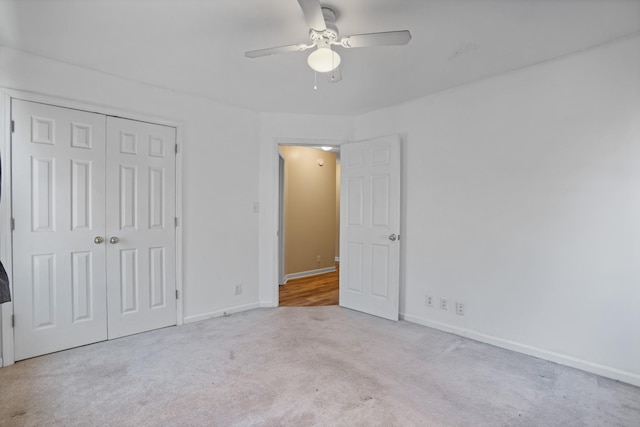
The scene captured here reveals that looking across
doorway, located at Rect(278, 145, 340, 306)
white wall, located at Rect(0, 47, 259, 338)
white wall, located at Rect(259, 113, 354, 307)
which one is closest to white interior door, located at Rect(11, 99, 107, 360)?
white wall, located at Rect(0, 47, 259, 338)

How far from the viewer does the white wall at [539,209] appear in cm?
233

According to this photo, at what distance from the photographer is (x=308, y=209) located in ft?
19.4

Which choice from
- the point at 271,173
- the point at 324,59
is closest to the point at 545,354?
the point at 324,59

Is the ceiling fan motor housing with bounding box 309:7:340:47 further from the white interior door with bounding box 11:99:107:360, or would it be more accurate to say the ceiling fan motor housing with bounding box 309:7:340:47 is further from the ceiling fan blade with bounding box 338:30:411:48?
the white interior door with bounding box 11:99:107:360

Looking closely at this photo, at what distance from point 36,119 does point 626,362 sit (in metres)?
4.79

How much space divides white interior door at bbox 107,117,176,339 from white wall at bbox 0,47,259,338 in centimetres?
15

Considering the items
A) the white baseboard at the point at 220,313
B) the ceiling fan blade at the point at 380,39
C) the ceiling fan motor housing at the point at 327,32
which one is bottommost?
the white baseboard at the point at 220,313

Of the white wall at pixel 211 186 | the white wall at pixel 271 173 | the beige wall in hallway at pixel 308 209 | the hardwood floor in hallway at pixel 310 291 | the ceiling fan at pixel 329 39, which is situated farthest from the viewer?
the beige wall in hallway at pixel 308 209

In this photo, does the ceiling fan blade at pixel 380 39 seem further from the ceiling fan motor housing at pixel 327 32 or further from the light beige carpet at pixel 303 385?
the light beige carpet at pixel 303 385

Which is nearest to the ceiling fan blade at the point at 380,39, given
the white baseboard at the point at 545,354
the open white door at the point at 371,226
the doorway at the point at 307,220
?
the open white door at the point at 371,226

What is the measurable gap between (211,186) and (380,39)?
2409mm

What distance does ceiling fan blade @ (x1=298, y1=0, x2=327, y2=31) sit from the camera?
5.25ft

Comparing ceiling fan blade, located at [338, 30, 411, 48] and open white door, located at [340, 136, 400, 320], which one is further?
open white door, located at [340, 136, 400, 320]

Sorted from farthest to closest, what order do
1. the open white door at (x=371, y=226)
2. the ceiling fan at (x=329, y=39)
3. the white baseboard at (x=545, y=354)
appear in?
the open white door at (x=371, y=226) < the white baseboard at (x=545, y=354) < the ceiling fan at (x=329, y=39)
